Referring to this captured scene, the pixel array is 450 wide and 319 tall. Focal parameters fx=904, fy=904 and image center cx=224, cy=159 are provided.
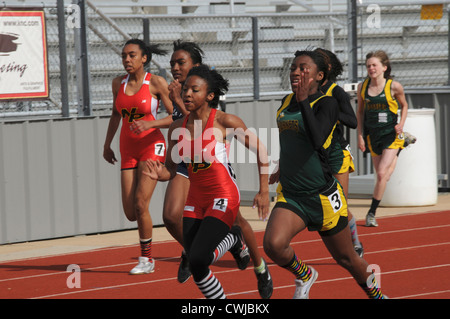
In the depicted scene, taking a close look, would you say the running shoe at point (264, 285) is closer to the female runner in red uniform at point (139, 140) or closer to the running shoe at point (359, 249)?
the female runner in red uniform at point (139, 140)

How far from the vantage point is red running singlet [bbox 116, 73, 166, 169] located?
8953mm

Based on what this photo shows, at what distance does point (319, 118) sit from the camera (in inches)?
249

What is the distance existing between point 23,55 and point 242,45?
5092 mm

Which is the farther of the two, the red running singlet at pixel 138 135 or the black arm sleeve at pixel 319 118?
the red running singlet at pixel 138 135

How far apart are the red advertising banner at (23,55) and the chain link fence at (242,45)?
0.46ft

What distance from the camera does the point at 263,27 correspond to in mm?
16797

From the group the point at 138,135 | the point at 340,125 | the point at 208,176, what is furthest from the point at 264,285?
the point at 138,135

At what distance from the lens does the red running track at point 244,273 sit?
7707 mm

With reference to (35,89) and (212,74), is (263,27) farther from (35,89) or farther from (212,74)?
(212,74)

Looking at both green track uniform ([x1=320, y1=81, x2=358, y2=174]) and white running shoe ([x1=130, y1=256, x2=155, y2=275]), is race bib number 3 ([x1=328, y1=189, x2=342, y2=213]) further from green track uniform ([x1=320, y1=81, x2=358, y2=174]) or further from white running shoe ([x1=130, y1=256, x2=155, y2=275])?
white running shoe ([x1=130, y1=256, x2=155, y2=275])

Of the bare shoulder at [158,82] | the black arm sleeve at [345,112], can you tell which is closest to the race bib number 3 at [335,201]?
the black arm sleeve at [345,112]

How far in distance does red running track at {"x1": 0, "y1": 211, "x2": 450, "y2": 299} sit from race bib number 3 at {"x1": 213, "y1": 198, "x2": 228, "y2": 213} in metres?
1.15

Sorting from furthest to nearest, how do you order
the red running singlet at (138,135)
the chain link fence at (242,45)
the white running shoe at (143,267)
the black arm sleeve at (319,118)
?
the chain link fence at (242,45) → the red running singlet at (138,135) → the white running shoe at (143,267) → the black arm sleeve at (319,118)

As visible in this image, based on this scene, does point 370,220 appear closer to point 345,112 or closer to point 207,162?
point 345,112
